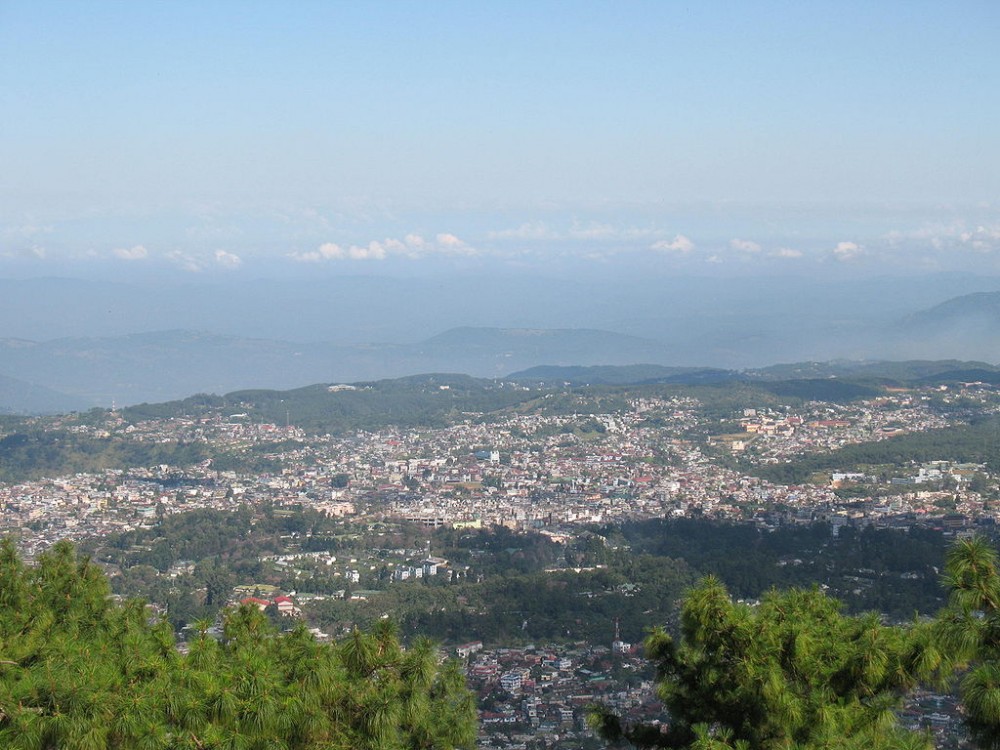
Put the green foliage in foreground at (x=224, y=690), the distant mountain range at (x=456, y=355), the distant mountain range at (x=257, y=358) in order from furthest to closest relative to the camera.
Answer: the distant mountain range at (x=257, y=358) → the distant mountain range at (x=456, y=355) → the green foliage in foreground at (x=224, y=690)

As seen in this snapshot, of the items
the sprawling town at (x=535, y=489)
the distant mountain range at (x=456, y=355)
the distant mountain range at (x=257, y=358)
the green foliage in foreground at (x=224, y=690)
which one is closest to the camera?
the green foliage in foreground at (x=224, y=690)

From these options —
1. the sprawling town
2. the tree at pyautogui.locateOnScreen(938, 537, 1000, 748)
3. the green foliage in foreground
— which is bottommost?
the sprawling town

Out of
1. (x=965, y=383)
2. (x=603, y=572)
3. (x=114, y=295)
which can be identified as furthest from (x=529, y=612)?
(x=114, y=295)

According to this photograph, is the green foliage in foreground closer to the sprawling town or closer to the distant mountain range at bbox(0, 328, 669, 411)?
the sprawling town

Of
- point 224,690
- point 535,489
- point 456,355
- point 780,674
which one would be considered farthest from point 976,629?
point 456,355

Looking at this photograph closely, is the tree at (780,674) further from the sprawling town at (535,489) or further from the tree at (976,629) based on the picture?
the sprawling town at (535,489)

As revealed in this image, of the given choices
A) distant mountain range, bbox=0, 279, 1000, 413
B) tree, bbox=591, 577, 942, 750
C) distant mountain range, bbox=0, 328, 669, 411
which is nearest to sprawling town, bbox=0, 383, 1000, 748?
A: tree, bbox=591, 577, 942, 750

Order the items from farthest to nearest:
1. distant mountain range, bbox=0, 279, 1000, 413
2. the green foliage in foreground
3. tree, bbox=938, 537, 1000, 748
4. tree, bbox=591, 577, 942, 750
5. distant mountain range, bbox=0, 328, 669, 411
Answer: distant mountain range, bbox=0, 328, 669, 411, distant mountain range, bbox=0, 279, 1000, 413, tree, bbox=591, 577, 942, 750, the green foliage in foreground, tree, bbox=938, 537, 1000, 748

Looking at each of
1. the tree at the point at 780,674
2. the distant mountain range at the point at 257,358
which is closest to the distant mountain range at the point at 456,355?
the distant mountain range at the point at 257,358
